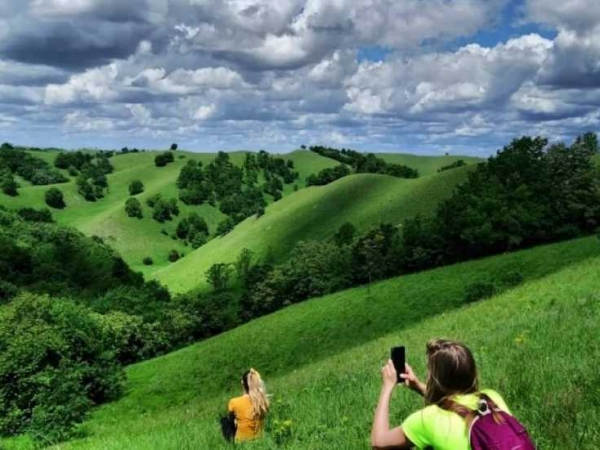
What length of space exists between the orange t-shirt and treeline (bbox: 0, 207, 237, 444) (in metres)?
25.7

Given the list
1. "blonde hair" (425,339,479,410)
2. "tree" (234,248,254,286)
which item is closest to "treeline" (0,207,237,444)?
"tree" (234,248,254,286)

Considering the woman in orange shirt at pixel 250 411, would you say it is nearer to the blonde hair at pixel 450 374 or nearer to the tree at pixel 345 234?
the blonde hair at pixel 450 374

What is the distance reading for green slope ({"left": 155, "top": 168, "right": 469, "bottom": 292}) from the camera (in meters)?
127

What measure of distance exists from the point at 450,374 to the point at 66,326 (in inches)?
2005

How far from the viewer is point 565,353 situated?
1023 centimetres

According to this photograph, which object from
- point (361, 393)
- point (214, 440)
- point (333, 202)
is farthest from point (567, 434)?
point (333, 202)

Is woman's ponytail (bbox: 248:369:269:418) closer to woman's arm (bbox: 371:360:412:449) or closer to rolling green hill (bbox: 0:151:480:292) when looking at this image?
woman's arm (bbox: 371:360:412:449)

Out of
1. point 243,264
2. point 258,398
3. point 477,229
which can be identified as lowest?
point 243,264

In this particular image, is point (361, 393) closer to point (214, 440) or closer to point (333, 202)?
point (214, 440)

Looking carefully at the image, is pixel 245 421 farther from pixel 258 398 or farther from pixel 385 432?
pixel 385 432

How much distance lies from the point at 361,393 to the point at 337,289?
241 ft

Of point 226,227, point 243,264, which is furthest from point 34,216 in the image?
point 243,264

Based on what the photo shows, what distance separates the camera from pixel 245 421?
32.2 ft

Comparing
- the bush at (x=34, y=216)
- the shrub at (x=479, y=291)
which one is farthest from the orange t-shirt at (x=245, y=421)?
the bush at (x=34, y=216)
